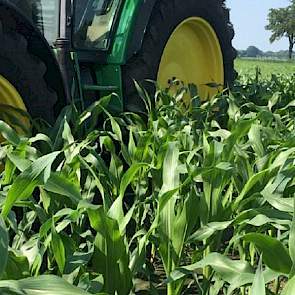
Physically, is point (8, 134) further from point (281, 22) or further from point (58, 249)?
point (281, 22)

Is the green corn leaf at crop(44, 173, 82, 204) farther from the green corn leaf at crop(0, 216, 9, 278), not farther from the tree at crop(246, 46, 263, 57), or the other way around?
the tree at crop(246, 46, 263, 57)

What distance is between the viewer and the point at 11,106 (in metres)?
2.36

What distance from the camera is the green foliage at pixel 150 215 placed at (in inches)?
55.6

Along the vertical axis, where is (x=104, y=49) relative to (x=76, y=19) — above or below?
below

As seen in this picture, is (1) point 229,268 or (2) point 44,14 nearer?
(1) point 229,268

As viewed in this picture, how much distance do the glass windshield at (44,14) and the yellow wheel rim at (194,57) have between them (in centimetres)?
81

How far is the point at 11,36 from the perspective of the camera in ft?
7.72

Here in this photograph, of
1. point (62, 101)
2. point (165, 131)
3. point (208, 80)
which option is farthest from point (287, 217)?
point (208, 80)

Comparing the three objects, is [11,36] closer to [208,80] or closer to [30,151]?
[30,151]

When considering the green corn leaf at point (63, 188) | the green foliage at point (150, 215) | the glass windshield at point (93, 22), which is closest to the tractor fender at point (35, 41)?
the green foliage at point (150, 215)

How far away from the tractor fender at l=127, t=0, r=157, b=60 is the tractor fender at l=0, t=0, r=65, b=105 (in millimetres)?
663

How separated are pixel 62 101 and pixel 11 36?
0.42 meters

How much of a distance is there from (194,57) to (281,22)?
67.1m

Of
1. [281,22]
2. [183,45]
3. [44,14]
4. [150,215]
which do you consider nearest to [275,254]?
[150,215]
